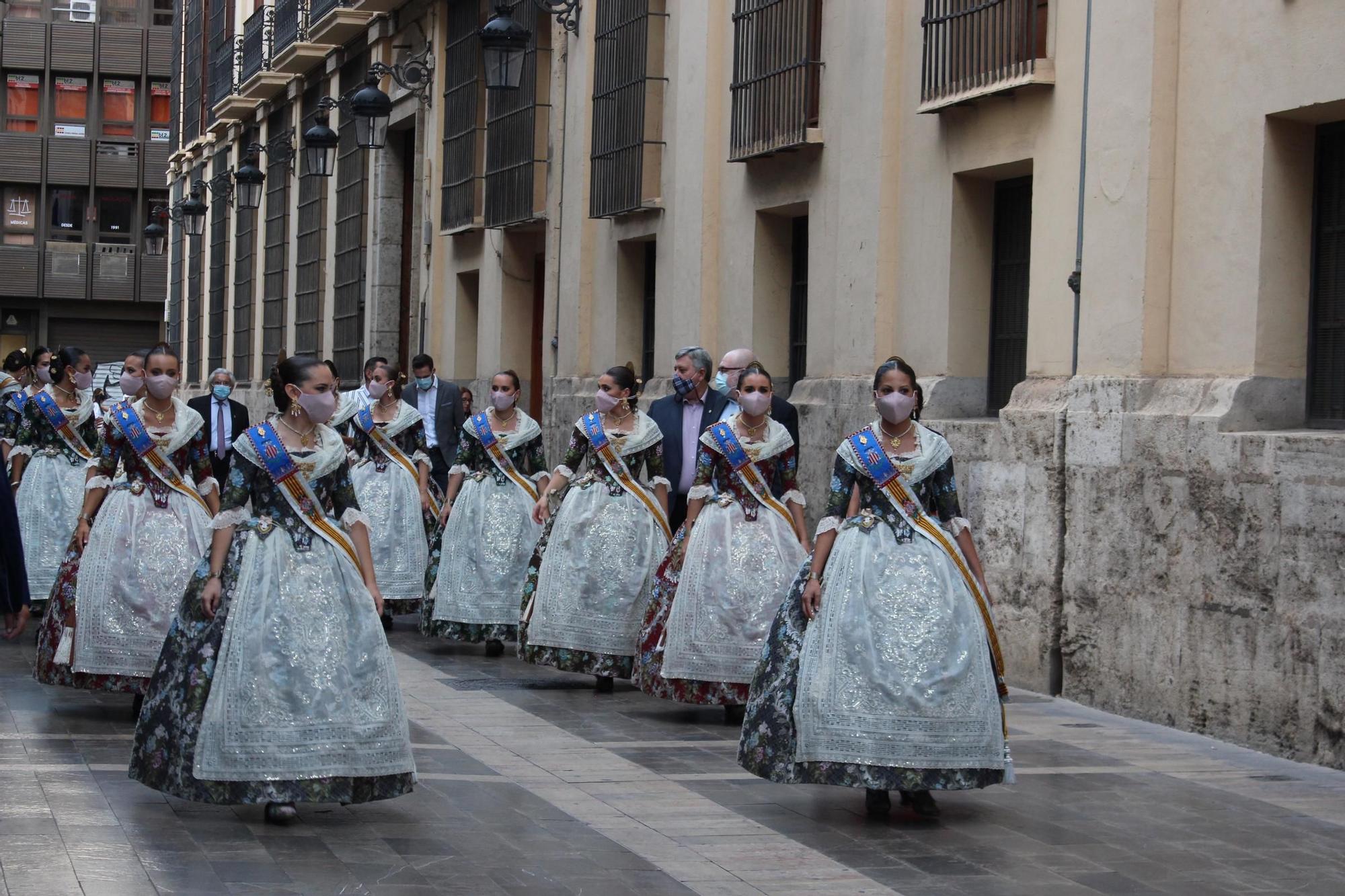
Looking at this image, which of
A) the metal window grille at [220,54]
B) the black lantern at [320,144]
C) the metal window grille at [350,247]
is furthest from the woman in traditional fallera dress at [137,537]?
the metal window grille at [220,54]

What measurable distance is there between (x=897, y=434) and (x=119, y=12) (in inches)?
2062

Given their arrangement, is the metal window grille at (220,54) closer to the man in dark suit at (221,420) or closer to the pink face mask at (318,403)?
the man in dark suit at (221,420)

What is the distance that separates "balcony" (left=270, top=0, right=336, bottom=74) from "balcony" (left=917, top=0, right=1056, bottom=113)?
17.6 meters

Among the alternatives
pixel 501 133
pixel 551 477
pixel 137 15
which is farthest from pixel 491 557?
pixel 137 15

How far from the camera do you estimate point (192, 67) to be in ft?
144

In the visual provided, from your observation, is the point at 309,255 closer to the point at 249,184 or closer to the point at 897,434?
the point at 249,184

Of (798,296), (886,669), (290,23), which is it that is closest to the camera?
(886,669)

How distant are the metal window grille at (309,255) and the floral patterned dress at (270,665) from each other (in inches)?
875

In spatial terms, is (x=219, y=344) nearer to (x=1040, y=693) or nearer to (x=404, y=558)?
(x=404, y=558)

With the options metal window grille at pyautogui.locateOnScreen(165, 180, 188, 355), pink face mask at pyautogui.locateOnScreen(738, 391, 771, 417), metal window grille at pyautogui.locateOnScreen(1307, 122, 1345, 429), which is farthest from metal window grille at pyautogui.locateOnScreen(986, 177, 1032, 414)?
metal window grille at pyautogui.locateOnScreen(165, 180, 188, 355)

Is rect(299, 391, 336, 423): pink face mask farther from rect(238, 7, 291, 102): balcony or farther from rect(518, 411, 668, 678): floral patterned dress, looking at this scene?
rect(238, 7, 291, 102): balcony

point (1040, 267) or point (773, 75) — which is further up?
point (773, 75)

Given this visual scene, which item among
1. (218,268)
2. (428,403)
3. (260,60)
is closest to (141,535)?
(428,403)

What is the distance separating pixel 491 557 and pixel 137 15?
4709 centimetres
